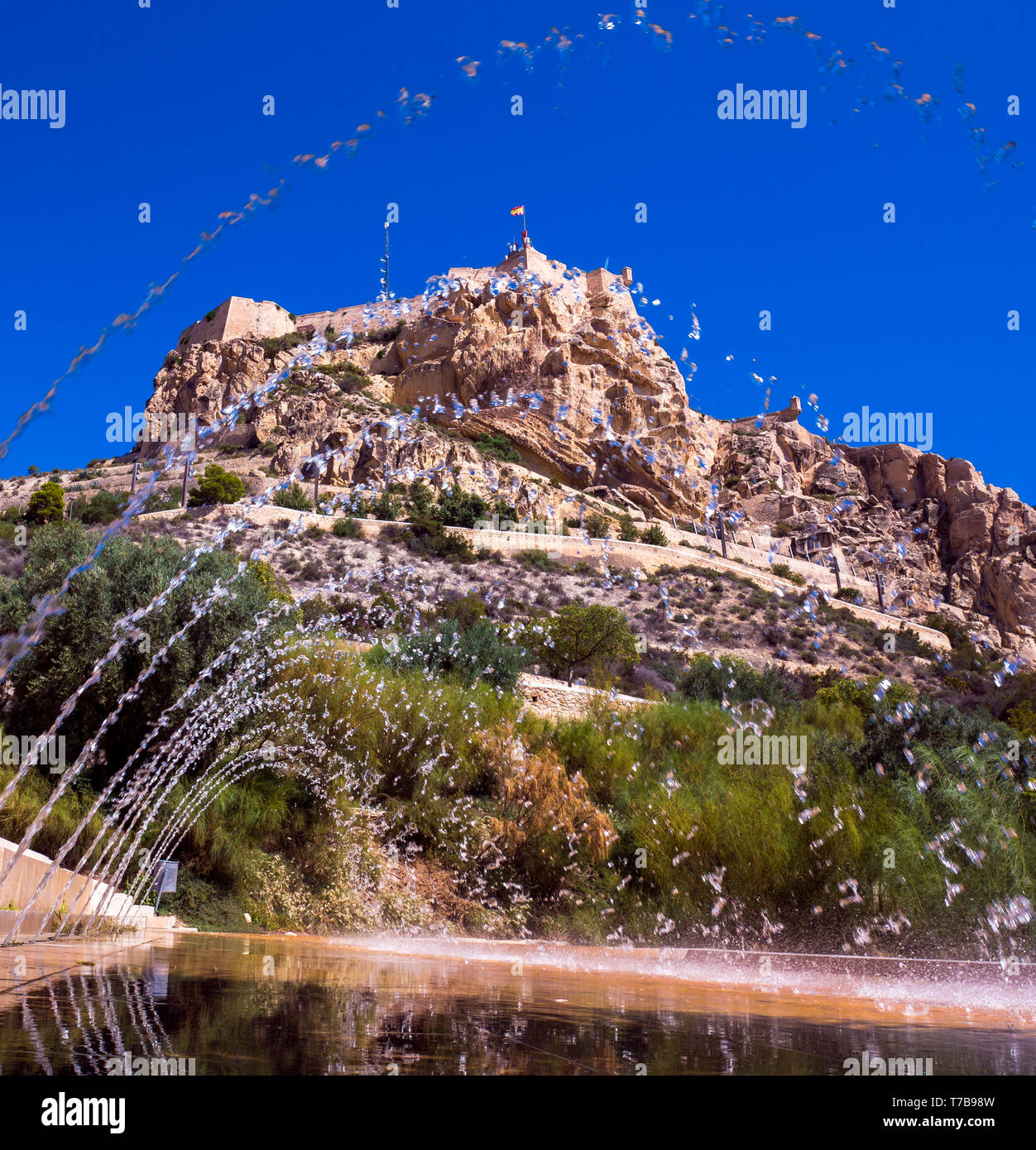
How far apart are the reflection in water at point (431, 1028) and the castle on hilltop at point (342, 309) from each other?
56949 millimetres

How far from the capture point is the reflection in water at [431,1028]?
6.57ft

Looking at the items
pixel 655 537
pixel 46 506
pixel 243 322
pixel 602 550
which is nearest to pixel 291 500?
pixel 46 506

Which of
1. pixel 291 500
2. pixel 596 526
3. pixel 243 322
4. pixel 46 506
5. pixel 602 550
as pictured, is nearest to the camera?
pixel 46 506

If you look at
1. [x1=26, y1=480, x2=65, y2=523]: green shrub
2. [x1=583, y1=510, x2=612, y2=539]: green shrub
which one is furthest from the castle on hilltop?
[x1=26, y1=480, x2=65, y2=523]: green shrub

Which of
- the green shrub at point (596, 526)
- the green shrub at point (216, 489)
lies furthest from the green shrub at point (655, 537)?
the green shrub at point (216, 489)

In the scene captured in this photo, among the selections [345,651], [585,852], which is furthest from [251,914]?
[345,651]

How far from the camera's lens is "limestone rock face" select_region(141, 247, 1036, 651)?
48.5 metres

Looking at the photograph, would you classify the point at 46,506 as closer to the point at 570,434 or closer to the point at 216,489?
the point at 216,489

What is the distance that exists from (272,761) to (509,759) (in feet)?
8.73

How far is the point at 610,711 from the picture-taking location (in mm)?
12828

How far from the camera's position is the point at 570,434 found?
52.3 m

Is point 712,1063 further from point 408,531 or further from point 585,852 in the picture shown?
point 408,531

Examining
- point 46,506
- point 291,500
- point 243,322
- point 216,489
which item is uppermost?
point 243,322

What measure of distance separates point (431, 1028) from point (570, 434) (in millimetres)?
50763
